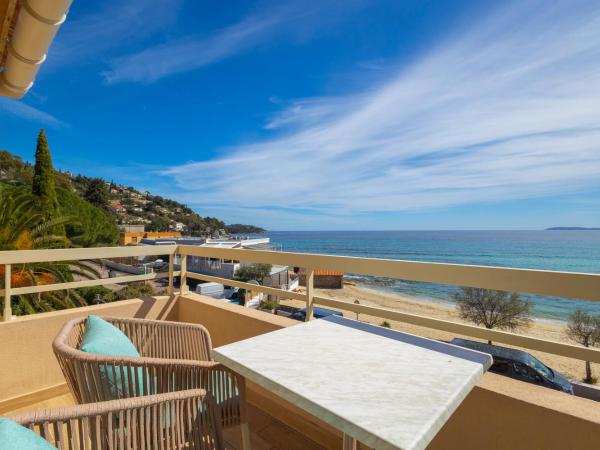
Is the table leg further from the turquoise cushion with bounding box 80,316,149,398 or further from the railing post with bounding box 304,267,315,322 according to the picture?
the railing post with bounding box 304,267,315,322

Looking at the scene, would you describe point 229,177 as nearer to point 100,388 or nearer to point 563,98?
point 563,98

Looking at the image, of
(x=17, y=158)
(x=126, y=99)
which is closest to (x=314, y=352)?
(x=126, y=99)

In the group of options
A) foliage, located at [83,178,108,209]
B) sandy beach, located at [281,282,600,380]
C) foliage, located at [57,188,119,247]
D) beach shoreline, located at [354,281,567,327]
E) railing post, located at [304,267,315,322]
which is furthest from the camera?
foliage, located at [83,178,108,209]

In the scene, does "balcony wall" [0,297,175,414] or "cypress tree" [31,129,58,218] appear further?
"cypress tree" [31,129,58,218]

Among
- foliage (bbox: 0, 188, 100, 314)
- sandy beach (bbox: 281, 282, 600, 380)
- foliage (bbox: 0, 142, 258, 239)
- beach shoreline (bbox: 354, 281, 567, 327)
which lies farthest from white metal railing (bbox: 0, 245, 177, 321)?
beach shoreline (bbox: 354, 281, 567, 327)

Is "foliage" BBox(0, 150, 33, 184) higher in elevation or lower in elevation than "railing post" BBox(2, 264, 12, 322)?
higher

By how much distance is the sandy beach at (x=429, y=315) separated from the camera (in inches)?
483

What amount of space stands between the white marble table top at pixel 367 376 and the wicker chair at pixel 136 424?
204mm

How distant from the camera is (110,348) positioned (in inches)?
52.5

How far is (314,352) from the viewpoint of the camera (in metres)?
1.16

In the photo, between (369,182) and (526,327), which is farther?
(369,182)

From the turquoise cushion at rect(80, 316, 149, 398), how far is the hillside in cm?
3293

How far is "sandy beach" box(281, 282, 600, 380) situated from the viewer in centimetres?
1226

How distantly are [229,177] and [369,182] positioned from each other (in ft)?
75.9
